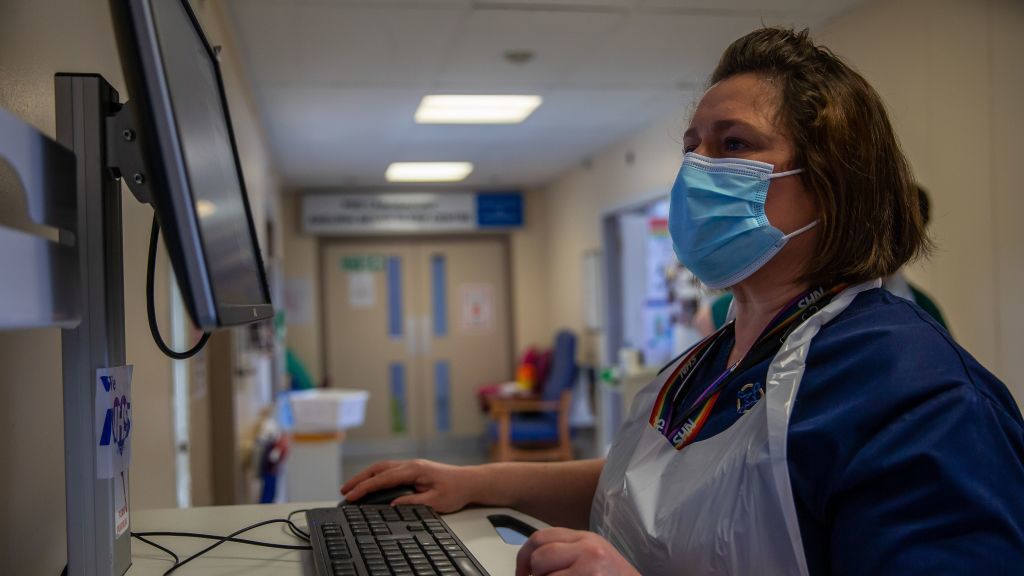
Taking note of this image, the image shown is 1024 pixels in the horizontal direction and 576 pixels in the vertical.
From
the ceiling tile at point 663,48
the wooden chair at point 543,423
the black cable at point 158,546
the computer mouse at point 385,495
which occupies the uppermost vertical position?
the ceiling tile at point 663,48

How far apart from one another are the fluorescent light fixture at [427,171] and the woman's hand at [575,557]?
640 centimetres

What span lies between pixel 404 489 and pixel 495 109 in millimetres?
4131

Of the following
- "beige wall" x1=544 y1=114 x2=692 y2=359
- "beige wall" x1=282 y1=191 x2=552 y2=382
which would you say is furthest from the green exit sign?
"beige wall" x1=544 y1=114 x2=692 y2=359

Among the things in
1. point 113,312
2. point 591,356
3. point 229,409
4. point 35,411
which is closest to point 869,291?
point 113,312

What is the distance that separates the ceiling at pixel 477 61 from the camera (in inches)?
136

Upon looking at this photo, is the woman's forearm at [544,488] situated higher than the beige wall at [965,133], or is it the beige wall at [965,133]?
the beige wall at [965,133]

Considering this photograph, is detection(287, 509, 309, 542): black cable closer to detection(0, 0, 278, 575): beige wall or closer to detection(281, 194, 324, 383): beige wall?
detection(0, 0, 278, 575): beige wall

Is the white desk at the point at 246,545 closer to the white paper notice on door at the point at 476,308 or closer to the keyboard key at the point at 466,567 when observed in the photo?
the keyboard key at the point at 466,567

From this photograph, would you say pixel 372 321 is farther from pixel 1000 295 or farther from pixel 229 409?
pixel 1000 295

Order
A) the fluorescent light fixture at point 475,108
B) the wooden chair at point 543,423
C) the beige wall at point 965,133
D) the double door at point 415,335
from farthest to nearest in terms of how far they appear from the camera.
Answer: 1. the double door at point 415,335
2. the wooden chair at point 543,423
3. the fluorescent light fixture at point 475,108
4. the beige wall at point 965,133

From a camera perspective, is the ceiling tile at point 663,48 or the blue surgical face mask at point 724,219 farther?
the ceiling tile at point 663,48

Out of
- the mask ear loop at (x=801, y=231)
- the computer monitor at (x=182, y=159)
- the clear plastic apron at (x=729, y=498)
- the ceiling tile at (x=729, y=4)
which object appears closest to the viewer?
the computer monitor at (x=182, y=159)

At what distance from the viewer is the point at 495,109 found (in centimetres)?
523

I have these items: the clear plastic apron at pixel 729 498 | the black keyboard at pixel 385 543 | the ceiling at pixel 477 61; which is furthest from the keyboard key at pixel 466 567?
the ceiling at pixel 477 61
